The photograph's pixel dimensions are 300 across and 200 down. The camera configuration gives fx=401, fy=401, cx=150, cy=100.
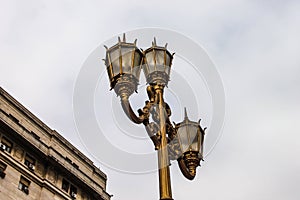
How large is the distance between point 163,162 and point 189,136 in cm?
151

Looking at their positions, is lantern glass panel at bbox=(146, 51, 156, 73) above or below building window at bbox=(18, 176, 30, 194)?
below

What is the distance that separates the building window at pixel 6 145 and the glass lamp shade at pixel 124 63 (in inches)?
1034

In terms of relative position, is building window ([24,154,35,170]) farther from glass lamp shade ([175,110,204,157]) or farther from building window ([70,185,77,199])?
glass lamp shade ([175,110,204,157])

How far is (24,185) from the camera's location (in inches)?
1309

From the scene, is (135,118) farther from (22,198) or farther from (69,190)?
(69,190)

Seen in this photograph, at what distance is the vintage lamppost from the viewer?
7.98 m

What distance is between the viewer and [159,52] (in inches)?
343

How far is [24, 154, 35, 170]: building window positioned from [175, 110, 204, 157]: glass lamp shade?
28264 mm

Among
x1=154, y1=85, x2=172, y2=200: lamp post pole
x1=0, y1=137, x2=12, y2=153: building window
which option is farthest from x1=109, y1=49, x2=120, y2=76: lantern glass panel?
x1=0, y1=137, x2=12, y2=153: building window

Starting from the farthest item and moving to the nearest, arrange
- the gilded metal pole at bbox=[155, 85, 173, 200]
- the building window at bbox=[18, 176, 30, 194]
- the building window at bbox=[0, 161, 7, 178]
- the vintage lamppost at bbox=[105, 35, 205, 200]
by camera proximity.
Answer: the building window at bbox=[18, 176, 30, 194] → the building window at bbox=[0, 161, 7, 178] → the vintage lamppost at bbox=[105, 35, 205, 200] → the gilded metal pole at bbox=[155, 85, 173, 200]

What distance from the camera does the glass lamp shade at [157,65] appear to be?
8.49m

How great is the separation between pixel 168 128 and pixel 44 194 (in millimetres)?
28578

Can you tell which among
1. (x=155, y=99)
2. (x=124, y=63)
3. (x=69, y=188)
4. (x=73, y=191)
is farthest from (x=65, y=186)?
(x=124, y=63)

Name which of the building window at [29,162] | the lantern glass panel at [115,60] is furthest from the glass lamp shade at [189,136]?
the building window at [29,162]
